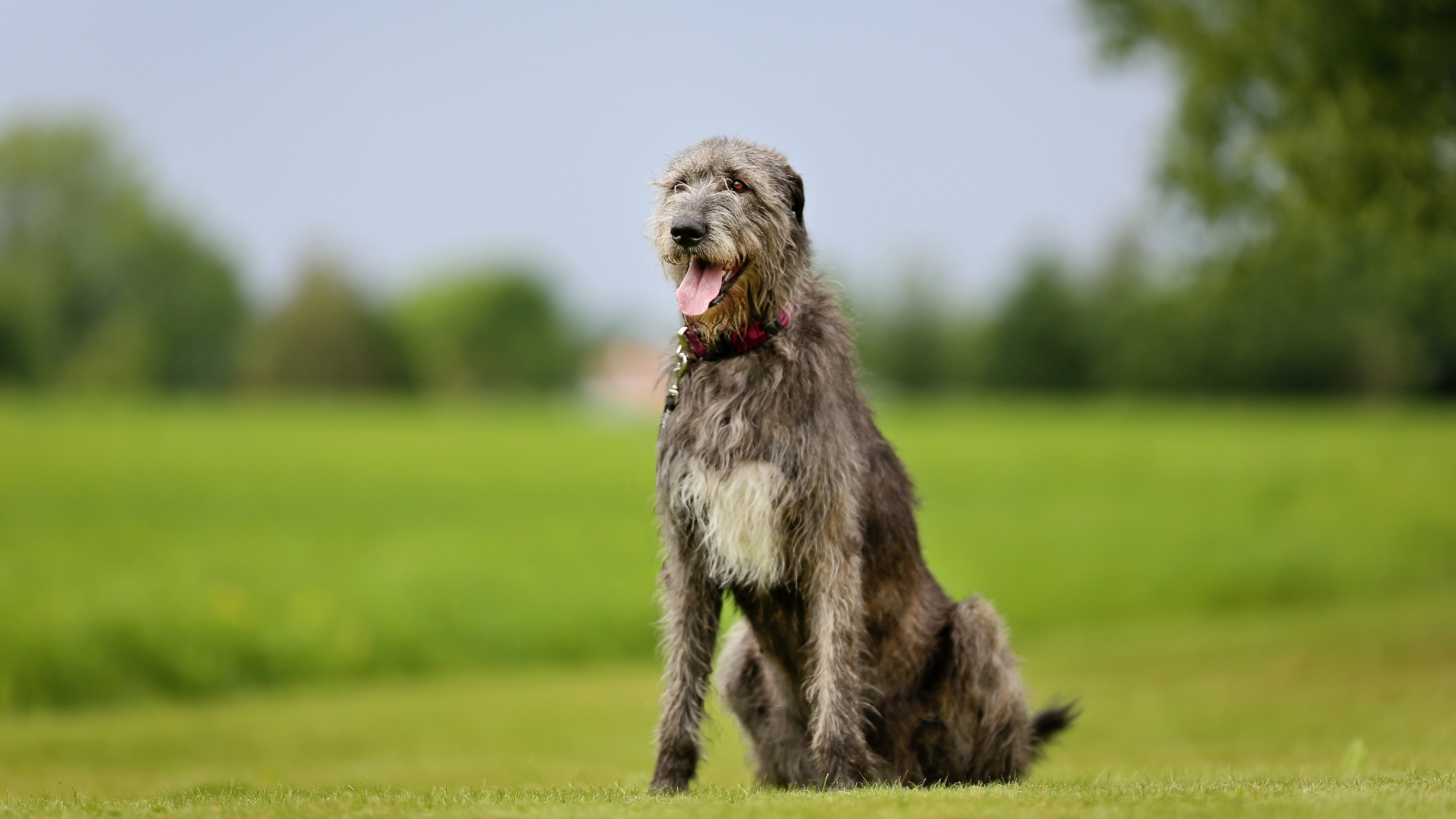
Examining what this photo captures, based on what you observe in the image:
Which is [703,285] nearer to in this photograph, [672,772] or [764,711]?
[672,772]

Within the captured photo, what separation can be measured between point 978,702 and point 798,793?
1.44 meters

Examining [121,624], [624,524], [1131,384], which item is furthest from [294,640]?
[1131,384]

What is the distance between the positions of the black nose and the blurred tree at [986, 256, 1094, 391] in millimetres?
70513

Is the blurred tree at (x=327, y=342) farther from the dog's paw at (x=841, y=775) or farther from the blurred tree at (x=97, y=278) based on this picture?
the dog's paw at (x=841, y=775)

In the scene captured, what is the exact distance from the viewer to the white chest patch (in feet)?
21.3

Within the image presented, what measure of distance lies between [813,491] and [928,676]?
1.42 meters

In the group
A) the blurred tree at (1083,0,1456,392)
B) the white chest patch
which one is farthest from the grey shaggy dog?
the blurred tree at (1083,0,1456,392)

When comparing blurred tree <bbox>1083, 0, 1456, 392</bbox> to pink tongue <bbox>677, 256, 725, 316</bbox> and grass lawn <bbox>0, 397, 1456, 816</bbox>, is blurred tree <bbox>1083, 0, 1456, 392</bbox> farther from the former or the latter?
pink tongue <bbox>677, 256, 725, 316</bbox>

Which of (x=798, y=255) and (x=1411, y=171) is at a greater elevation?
(x=1411, y=171)

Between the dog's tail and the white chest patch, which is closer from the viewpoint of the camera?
the white chest patch

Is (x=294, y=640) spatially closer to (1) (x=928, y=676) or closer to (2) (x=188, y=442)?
(1) (x=928, y=676)

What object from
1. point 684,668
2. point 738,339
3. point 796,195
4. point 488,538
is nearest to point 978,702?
point 684,668

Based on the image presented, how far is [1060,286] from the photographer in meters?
75.9

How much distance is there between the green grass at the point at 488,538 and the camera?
1741cm
